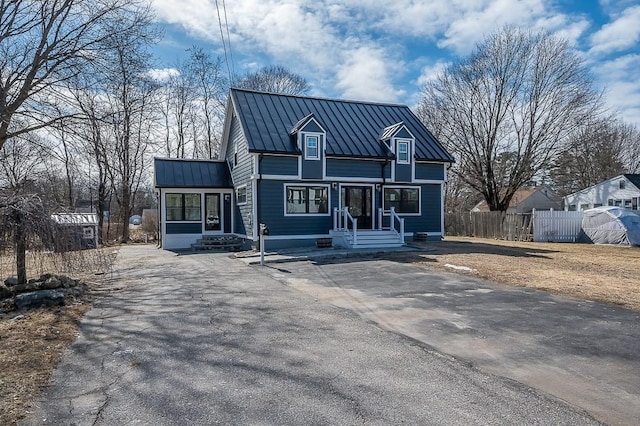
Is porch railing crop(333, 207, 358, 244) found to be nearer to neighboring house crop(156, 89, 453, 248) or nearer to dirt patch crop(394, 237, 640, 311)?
neighboring house crop(156, 89, 453, 248)

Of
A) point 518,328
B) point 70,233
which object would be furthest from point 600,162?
point 70,233

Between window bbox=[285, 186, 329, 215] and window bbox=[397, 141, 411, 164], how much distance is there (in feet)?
12.7

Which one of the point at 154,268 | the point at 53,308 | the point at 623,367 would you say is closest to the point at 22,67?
the point at 154,268

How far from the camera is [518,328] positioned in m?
6.16

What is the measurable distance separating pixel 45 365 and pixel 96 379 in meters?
0.81

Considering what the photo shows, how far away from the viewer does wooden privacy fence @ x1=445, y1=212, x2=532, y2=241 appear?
2506 centimetres

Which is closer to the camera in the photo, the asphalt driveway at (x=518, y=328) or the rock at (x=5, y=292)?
the asphalt driveway at (x=518, y=328)

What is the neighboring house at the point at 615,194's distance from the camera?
3284 centimetres

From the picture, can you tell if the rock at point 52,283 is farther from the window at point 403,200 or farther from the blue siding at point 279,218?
the window at point 403,200

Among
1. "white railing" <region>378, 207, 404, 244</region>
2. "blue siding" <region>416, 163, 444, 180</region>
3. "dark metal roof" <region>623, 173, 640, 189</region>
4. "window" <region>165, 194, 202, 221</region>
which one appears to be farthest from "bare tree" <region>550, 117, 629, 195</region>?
"window" <region>165, 194, 202, 221</region>

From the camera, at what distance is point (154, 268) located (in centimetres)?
1341

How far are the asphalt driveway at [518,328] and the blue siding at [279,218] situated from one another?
21.9 feet

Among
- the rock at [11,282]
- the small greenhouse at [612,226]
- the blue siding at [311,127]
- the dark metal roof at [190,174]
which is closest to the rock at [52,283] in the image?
the rock at [11,282]

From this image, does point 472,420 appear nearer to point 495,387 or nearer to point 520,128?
point 495,387
